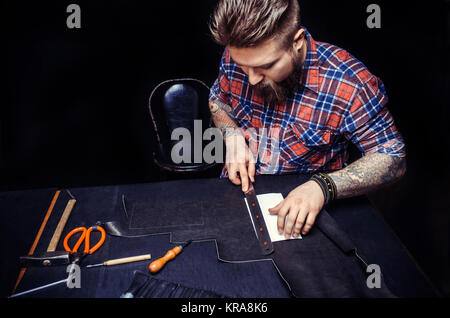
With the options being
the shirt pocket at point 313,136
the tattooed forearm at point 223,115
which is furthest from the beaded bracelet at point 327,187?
the tattooed forearm at point 223,115

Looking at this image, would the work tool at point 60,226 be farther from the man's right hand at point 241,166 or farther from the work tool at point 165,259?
the man's right hand at point 241,166

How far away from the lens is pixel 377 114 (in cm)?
144

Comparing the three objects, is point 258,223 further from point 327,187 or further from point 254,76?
point 254,76

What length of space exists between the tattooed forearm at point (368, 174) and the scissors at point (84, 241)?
1000mm

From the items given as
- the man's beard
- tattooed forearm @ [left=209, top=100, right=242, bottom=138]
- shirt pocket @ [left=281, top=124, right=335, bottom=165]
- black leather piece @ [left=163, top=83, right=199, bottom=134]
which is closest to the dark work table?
shirt pocket @ [left=281, top=124, right=335, bottom=165]

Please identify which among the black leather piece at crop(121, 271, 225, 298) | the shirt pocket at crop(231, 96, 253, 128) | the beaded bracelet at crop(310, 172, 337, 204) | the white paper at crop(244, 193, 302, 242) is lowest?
the black leather piece at crop(121, 271, 225, 298)

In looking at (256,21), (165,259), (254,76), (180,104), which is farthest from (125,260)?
(180,104)

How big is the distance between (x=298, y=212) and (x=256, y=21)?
29.7 inches

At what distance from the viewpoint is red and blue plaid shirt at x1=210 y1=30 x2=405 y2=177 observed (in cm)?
145

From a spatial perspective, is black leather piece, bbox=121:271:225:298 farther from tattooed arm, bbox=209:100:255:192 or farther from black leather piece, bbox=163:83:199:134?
black leather piece, bbox=163:83:199:134

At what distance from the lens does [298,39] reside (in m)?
1.34

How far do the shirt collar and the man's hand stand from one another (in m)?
0.58

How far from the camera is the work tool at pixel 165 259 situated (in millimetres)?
1065
